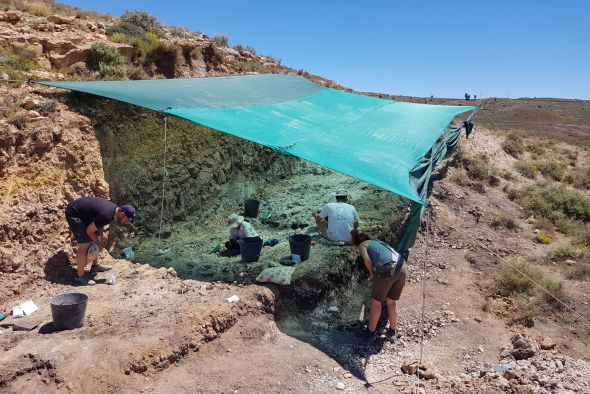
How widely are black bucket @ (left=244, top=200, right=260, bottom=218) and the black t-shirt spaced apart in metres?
3.48

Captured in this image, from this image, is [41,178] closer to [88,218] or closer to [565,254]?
[88,218]

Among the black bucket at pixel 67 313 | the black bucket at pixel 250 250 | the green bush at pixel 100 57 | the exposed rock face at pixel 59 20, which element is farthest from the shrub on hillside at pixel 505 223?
the exposed rock face at pixel 59 20

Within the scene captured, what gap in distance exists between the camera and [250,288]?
561 cm

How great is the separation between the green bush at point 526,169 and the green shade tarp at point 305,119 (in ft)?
14.9

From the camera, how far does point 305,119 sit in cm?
865

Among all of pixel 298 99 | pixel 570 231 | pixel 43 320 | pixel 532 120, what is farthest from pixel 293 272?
pixel 532 120

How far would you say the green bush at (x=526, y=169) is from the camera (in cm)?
1420

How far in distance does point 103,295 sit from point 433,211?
700 cm

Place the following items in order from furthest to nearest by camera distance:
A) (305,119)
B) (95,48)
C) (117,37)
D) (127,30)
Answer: (127,30) → (117,37) → (95,48) → (305,119)

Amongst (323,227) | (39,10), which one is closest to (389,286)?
(323,227)

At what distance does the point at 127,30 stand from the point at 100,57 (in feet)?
11.4

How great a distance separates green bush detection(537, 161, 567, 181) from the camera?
14.6 meters

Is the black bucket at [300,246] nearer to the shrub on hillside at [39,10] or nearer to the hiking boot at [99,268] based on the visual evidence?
the hiking boot at [99,268]

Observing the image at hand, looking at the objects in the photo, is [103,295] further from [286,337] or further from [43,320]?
[286,337]
